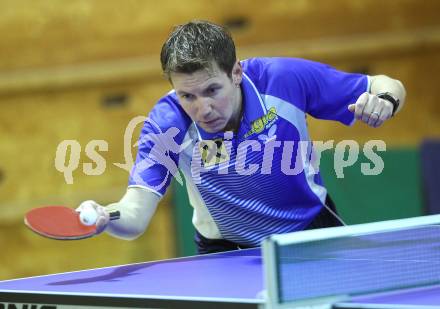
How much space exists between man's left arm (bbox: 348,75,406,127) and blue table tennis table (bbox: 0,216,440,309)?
38 centimetres

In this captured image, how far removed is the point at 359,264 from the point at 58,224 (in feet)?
3.07

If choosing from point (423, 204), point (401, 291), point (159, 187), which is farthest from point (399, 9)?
point (401, 291)

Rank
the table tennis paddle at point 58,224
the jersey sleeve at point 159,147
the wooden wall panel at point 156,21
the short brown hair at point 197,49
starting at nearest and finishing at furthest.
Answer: the table tennis paddle at point 58,224 → the short brown hair at point 197,49 → the jersey sleeve at point 159,147 → the wooden wall panel at point 156,21

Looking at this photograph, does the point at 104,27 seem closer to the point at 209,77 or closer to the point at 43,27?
the point at 43,27

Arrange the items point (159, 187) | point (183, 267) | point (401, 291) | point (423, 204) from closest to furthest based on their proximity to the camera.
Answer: point (401, 291)
point (183, 267)
point (159, 187)
point (423, 204)

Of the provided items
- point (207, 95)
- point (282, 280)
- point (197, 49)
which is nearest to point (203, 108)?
point (207, 95)

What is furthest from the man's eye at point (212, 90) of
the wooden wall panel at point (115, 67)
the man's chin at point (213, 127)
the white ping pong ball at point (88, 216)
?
the wooden wall panel at point (115, 67)

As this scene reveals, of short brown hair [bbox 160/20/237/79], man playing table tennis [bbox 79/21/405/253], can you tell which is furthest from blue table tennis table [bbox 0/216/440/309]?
short brown hair [bbox 160/20/237/79]

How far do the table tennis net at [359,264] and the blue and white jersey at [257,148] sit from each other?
20.2 inches

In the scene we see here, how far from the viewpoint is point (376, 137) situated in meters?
5.93

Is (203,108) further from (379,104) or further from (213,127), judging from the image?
(379,104)

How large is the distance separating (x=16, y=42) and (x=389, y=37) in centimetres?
247

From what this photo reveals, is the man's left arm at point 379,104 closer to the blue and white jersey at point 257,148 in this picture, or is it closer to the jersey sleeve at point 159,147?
the blue and white jersey at point 257,148

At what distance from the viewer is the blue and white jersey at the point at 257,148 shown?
3.16m
